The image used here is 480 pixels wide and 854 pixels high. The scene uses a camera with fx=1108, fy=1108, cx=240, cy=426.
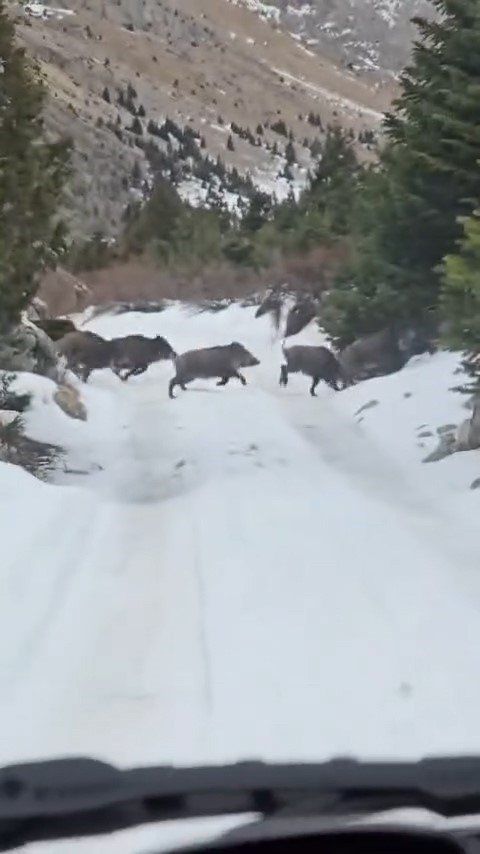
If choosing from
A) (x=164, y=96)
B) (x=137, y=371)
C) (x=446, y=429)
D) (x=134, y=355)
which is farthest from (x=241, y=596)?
(x=164, y=96)

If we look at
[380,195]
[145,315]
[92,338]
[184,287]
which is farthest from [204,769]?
[184,287]

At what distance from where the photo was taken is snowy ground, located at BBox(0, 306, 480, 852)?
5012mm

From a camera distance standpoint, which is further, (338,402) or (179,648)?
(338,402)

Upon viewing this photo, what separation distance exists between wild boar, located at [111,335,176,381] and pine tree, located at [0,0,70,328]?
7498mm

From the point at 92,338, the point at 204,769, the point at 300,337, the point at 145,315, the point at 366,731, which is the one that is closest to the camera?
the point at 204,769

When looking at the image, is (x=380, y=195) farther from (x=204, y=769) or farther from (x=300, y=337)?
(x=204, y=769)

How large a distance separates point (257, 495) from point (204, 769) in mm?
7912

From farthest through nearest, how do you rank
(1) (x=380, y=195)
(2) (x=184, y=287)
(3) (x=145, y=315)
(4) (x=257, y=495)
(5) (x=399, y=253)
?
(2) (x=184, y=287), (3) (x=145, y=315), (1) (x=380, y=195), (5) (x=399, y=253), (4) (x=257, y=495)

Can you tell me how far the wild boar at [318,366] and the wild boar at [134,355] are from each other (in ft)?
14.7

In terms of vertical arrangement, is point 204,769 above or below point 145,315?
below

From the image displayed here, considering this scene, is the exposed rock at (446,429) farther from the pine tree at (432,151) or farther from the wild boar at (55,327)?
the wild boar at (55,327)

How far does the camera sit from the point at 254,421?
1507cm

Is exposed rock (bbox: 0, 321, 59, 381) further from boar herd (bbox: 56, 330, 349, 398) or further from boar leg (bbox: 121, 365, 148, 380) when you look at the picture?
boar leg (bbox: 121, 365, 148, 380)

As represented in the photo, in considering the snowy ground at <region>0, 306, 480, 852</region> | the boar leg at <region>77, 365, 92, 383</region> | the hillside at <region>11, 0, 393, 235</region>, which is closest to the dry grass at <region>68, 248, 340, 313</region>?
the boar leg at <region>77, 365, 92, 383</region>
